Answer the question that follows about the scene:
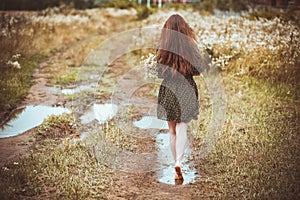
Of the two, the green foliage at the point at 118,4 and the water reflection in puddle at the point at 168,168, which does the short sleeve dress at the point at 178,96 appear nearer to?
the water reflection in puddle at the point at 168,168

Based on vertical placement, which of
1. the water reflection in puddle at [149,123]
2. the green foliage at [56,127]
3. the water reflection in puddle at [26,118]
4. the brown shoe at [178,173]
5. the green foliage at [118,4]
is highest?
the green foliage at [118,4]

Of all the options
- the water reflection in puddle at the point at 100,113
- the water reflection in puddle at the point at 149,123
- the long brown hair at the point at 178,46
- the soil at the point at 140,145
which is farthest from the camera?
the water reflection in puddle at the point at 100,113

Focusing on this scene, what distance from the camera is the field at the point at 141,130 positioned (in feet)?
14.3

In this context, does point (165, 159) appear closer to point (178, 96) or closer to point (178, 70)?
point (178, 96)

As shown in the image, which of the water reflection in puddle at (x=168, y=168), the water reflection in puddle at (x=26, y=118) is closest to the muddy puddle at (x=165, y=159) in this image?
the water reflection in puddle at (x=168, y=168)

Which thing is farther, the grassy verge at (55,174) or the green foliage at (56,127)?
the green foliage at (56,127)

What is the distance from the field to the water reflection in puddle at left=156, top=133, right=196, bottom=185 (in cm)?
9

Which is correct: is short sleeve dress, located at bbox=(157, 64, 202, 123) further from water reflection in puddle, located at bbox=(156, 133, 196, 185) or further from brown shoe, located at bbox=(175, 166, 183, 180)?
water reflection in puddle, located at bbox=(156, 133, 196, 185)

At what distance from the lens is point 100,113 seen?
7191 millimetres

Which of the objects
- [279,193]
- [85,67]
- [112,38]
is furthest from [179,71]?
[112,38]

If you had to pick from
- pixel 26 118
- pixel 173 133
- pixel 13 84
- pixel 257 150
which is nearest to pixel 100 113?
pixel 26 118

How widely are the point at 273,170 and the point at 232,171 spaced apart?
17.6 inches

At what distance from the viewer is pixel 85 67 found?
11070mm

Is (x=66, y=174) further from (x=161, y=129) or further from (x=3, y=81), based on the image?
(x=3, y=81)
